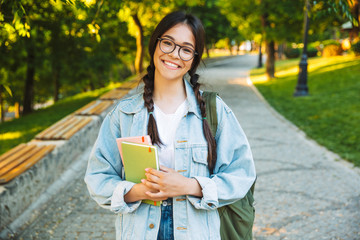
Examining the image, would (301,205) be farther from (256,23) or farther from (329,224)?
(256,23)

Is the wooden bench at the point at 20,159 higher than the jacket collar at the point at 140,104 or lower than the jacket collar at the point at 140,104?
lower

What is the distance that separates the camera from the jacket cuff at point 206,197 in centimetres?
162

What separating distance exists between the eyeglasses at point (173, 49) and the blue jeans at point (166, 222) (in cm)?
74

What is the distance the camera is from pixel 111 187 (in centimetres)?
168

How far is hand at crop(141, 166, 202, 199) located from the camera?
1552 millimetres

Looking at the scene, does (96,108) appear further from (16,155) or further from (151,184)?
(151,184)

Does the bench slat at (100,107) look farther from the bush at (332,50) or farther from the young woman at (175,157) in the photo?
the bush at (332,50)

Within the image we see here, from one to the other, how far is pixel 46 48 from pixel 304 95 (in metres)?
8.89

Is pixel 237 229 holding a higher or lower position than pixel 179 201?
lower

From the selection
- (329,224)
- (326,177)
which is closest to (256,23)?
(326,177)

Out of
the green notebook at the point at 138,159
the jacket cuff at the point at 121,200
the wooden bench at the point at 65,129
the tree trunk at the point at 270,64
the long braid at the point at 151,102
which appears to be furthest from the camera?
the tree trunk at the point at 270,64

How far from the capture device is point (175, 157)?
67.2 inches

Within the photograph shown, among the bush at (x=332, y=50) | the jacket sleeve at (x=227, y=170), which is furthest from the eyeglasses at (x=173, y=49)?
the bush at (x=332, y=50)

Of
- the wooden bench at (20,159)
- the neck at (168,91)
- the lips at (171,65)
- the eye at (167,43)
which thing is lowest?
the wooden bench at (20,159)
